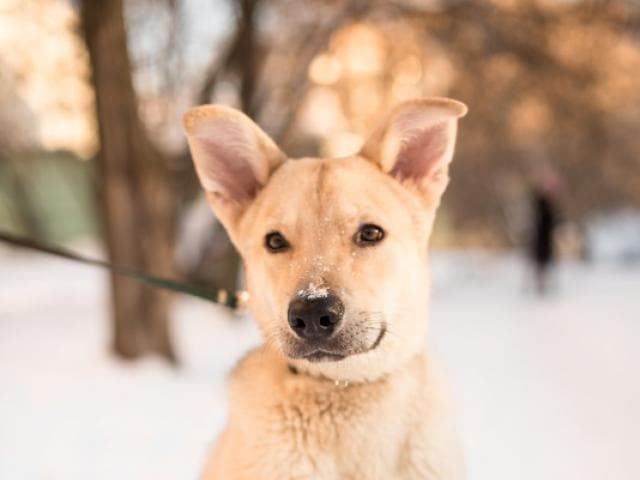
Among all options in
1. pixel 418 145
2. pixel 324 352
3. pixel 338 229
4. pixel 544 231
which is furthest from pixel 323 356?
pixel 544 231

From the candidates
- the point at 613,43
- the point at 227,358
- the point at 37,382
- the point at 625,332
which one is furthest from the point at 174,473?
the point at 613,43

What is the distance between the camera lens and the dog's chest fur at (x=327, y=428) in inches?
94.0

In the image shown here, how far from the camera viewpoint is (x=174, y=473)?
16.5ft

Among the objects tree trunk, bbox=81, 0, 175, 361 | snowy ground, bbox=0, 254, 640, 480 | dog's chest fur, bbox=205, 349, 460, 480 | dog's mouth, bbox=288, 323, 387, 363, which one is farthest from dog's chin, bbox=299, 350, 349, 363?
tree trunk, bbox=81, 0, 175, 361

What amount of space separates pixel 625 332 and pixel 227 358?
533cm

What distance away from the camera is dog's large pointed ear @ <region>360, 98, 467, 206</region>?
2658 millimetres

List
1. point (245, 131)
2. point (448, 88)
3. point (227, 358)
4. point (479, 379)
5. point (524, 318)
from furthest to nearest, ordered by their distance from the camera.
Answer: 1. point (448, 88)
2. point (524, 318)
3. point (227, 358)
4. point (479, 379)
5. point (245, 131)

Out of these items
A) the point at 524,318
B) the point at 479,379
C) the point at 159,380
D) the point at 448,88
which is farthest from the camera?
the point at 448,88

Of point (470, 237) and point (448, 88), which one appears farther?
point (470, 237)

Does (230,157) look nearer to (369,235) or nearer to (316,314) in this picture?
(369,235)

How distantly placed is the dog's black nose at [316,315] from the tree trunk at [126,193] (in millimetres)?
5345

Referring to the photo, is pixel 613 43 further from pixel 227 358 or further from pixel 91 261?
pixel 91 261

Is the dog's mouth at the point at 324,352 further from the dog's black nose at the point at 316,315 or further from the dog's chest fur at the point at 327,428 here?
the dog's chest fur at the point at 327,428

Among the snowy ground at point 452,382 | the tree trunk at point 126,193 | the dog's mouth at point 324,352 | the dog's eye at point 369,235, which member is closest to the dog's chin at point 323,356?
the dog's mouth at point 324,352
